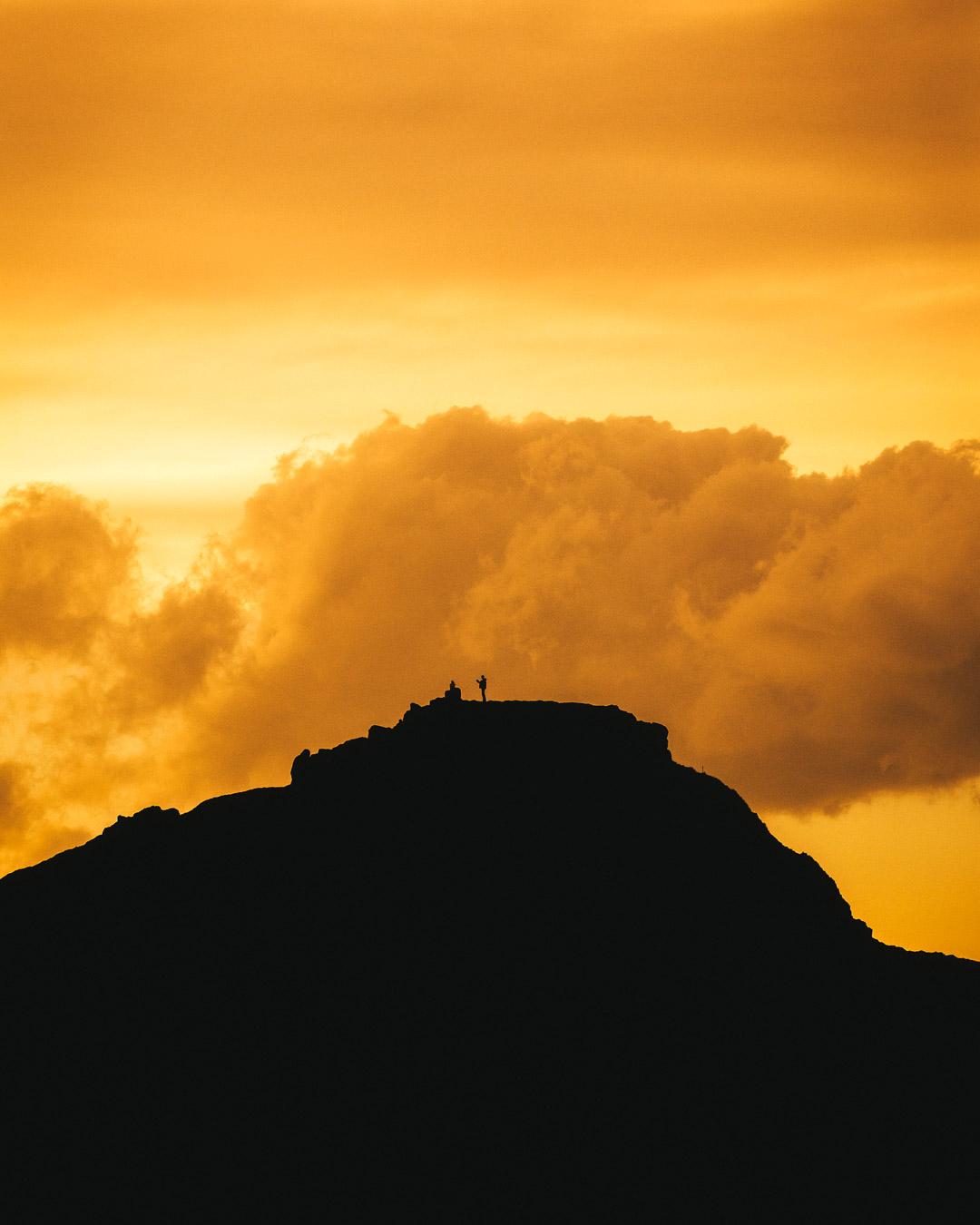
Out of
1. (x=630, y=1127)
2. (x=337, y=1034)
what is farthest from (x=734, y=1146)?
(x=337, y=1034)

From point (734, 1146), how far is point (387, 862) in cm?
4727

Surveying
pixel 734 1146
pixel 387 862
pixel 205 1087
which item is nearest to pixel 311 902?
pixel 387 862

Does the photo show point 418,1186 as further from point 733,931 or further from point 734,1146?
point 733,931

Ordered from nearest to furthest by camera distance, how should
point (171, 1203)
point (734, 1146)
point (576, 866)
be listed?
point (171, 1203) < point (734, 1146) < point (576, 866)

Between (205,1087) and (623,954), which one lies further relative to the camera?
(623,954)

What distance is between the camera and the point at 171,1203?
560 ft

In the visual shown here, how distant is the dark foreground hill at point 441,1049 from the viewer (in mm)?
173875

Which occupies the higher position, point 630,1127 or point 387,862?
point 387,862

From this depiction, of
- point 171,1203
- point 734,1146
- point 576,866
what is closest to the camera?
point 171,1203

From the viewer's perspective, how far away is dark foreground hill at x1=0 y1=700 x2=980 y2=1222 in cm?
17388

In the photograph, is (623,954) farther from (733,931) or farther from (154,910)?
(154,910)

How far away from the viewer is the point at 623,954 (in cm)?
19162

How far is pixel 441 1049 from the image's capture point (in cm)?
18188

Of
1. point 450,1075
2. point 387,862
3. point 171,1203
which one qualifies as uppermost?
point 387,862
